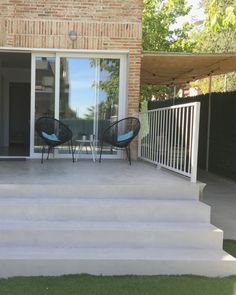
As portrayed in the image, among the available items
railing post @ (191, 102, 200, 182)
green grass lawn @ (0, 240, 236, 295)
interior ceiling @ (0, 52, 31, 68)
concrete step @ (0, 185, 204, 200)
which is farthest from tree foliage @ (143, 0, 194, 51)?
green grass lawn @ (0, 240, 236, 295)

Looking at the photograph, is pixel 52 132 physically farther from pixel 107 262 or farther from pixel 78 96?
pixel 107 262

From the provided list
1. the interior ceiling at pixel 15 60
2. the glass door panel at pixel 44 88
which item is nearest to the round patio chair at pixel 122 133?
the glass door panel at pixel 44 88

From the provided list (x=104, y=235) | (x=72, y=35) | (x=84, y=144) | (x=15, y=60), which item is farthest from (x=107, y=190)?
(x=15, y=60)

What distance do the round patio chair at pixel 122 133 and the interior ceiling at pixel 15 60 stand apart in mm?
3290

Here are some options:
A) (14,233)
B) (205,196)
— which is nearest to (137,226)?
(14,233)

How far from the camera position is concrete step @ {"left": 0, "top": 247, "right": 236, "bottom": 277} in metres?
3.96

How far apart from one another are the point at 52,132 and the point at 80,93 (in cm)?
104

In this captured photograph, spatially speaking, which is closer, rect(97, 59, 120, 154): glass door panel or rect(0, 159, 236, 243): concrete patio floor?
rect(0, 159, 236, 243): concrete patio floor

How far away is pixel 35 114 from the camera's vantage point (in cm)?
828

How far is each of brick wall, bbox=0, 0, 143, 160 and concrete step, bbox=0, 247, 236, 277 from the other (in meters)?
4.81

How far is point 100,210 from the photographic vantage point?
474 cm

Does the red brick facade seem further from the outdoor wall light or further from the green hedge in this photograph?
the green hedge

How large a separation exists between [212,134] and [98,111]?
166 inches

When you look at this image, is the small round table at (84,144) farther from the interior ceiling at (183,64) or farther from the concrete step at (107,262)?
the concrete step at (107,262)
